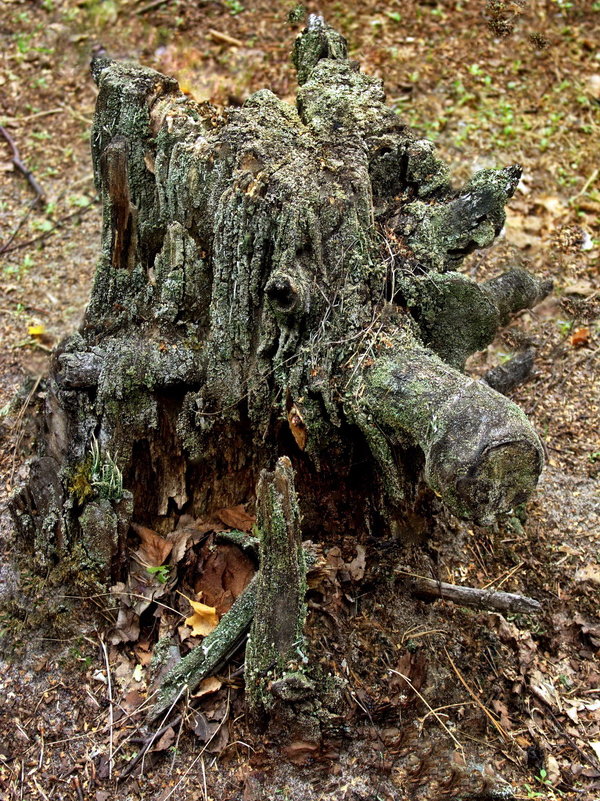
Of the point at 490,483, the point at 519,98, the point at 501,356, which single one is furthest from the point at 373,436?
the point at 519,98

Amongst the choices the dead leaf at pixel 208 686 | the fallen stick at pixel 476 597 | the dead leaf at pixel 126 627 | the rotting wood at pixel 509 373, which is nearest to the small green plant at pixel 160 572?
the dead leaf at pixel 126 627

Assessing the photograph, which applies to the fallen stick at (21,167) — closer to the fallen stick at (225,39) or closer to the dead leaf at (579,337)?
the fallen stick at (225,39)

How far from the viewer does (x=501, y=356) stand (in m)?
Answer: 4.77

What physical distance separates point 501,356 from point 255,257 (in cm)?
228

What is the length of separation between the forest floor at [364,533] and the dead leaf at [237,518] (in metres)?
0.40

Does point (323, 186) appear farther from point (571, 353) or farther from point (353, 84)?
point (571, 353)

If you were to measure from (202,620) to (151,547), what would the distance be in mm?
399

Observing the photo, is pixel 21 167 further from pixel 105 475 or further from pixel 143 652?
pixel 143 652

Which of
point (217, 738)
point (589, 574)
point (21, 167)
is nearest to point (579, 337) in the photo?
point (589, 574)

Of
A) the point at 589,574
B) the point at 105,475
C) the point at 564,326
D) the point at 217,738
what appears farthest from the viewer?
the point at 564,326

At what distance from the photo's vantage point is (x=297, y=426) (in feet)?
9.73

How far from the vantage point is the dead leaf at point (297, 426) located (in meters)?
2.94

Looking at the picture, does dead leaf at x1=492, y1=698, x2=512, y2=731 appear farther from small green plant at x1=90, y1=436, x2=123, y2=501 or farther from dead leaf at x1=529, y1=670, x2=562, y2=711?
small green plant at x1=90, y1=436, x2=123, y2=501

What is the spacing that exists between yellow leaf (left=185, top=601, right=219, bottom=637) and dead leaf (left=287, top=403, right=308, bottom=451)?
0.73 m
